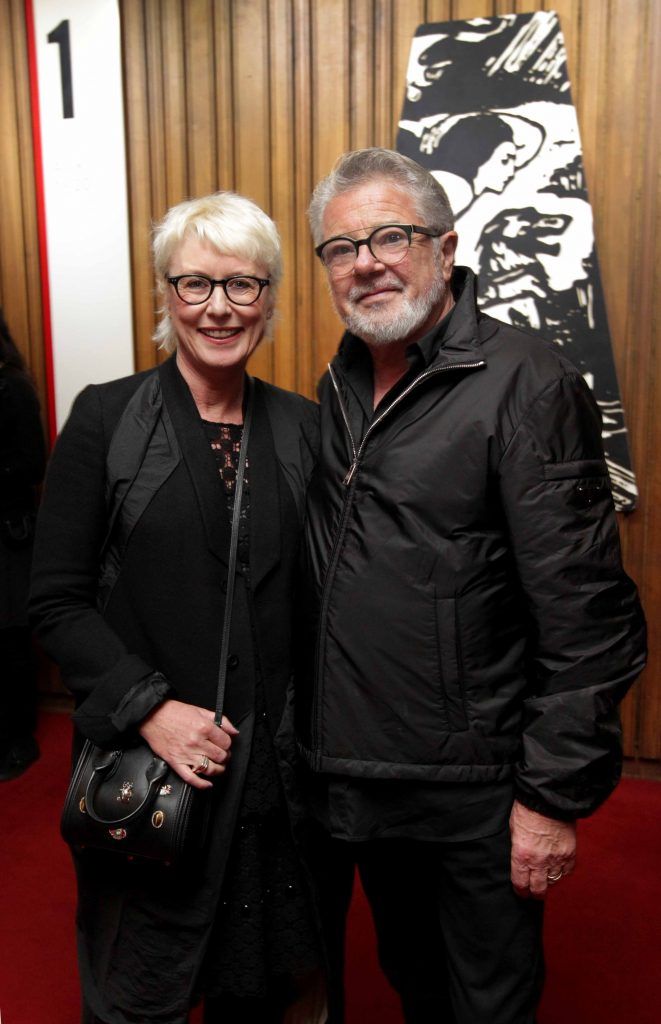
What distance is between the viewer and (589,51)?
2963mm

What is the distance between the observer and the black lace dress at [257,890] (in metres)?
1.55

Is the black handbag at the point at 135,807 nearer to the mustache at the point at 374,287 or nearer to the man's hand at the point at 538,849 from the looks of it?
the man's hand at the point at 538,849

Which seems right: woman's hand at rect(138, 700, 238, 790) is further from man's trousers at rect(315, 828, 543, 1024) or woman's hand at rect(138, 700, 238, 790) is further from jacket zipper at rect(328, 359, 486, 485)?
jacket zipper at rect(328, 359, 486, 485)

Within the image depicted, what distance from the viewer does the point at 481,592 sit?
136cm

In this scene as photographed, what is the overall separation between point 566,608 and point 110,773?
0.81m

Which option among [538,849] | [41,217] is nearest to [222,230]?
[538,849]

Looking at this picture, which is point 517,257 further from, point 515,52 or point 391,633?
point 391,633

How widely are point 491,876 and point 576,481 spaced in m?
0.68

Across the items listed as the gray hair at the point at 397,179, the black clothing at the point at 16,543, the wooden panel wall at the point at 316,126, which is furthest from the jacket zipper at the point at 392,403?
the black clothing at the point at 16,543

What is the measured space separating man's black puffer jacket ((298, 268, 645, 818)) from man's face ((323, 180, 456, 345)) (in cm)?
9

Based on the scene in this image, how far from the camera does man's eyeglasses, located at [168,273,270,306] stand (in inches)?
Result: 62.9

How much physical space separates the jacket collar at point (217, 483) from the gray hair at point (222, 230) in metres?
0.24

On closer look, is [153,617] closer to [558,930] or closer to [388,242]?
[388,242]

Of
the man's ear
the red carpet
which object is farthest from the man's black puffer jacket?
the red carpet
